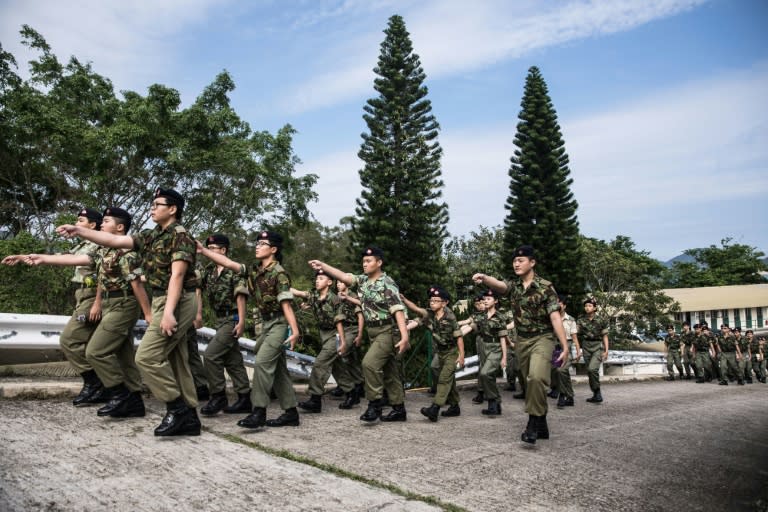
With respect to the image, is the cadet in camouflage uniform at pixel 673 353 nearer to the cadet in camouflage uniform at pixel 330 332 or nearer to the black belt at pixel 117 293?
the cadet in camouflage uniform at pixel 330 332

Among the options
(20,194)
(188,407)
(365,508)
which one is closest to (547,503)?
(365,508)

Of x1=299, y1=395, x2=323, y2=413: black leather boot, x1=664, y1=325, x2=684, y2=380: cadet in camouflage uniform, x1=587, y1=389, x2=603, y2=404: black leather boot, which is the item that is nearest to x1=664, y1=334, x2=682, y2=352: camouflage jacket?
x1=664, y1=325, x2=684, y2=380: cadet in camouflage uniform

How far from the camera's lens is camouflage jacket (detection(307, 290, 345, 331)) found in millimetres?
7160

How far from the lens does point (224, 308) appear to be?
612 cm

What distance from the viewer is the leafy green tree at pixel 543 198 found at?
2680 cm

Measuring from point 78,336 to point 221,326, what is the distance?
1339 mm

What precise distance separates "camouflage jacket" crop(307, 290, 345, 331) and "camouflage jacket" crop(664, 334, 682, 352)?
1366 centimetres

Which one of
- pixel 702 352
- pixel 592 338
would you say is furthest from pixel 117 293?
pixel 702 352

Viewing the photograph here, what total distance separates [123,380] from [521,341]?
3670mm

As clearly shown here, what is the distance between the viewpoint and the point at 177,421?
423 cm

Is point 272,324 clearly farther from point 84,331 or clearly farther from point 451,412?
point 451,412

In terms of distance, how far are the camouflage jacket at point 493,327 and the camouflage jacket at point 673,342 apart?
436 inches

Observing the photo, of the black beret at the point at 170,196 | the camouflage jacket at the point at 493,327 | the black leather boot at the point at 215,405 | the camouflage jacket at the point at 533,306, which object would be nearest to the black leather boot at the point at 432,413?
the camouflage jacket at the point at 533,306

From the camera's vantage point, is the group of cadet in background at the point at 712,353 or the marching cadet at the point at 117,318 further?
the group of cadet in background at the point at 712,353
